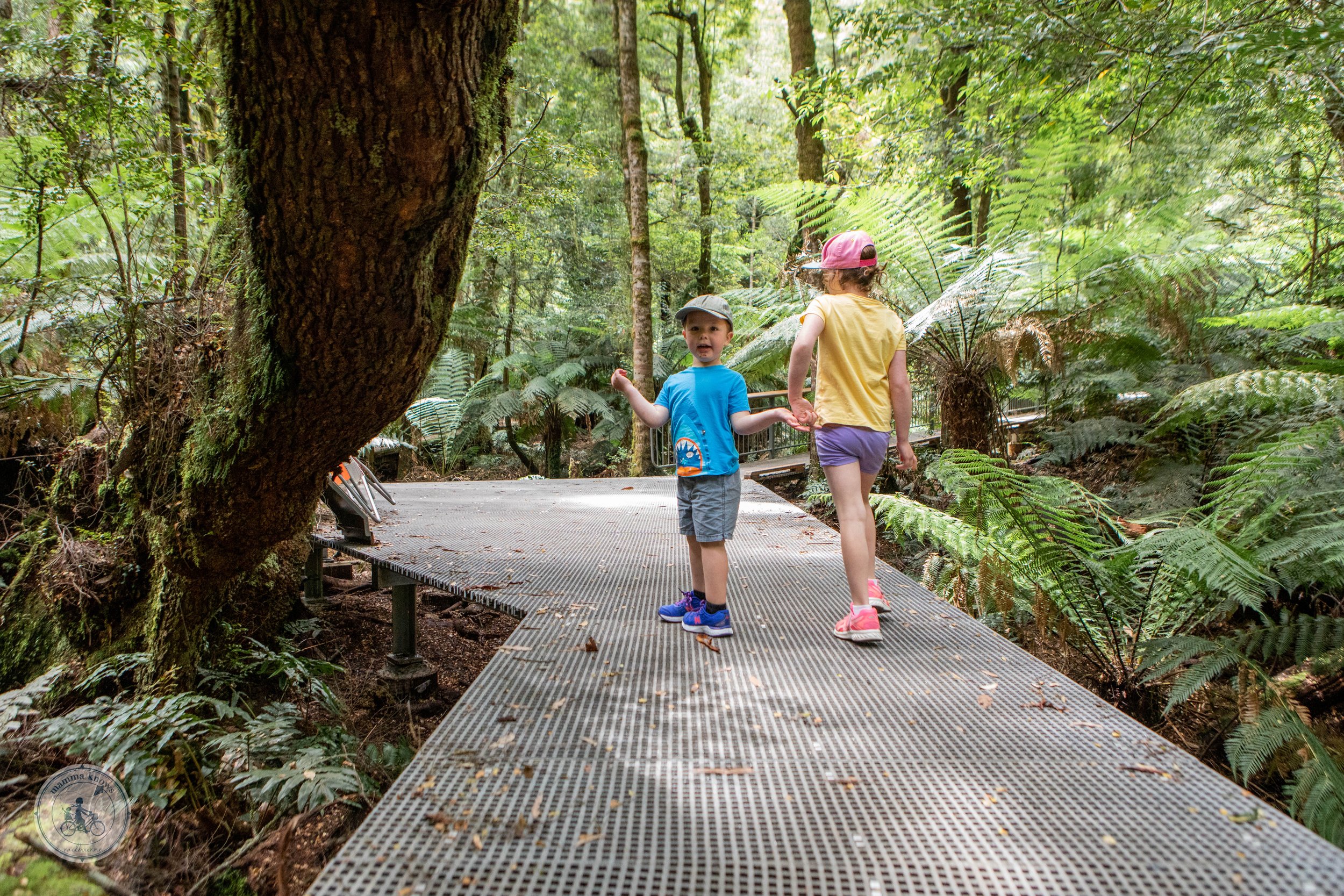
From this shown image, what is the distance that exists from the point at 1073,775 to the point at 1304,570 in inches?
78.7

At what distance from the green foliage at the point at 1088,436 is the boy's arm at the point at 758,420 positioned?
15.0 feet

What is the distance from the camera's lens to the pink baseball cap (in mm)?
2494

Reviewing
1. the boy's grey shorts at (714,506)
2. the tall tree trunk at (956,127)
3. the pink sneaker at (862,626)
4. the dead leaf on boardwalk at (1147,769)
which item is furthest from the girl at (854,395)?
the tall tree trunk at (956,127)

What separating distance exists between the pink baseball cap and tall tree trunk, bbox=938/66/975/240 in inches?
172

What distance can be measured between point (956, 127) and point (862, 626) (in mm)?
7040

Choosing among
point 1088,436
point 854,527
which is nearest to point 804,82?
point 1088,436

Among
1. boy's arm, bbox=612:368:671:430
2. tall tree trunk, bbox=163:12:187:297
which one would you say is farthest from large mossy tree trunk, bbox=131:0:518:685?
tall tree trunk, bbox=163:12:187:297

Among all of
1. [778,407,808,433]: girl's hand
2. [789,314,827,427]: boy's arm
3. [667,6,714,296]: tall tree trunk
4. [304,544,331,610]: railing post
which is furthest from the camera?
[667,6,714,296]: tall tree trunk

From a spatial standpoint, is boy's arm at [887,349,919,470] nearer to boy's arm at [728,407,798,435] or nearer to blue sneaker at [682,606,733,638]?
boy's arm at [728,407,798,435]

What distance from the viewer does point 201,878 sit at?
1.93 meters

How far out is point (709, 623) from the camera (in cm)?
239

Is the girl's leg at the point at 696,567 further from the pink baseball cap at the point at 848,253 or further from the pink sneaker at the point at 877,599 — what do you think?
the pink baseball cap at the point at 848,253

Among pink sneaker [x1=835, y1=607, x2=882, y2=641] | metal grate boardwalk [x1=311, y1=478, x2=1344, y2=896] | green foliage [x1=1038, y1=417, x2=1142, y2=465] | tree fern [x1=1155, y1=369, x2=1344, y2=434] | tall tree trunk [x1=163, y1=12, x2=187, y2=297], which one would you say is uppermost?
tall tree trunk [x1=163, y1=12, x2=187, y2=297]

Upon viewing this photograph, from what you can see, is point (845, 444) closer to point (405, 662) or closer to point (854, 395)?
point (854, 395)
